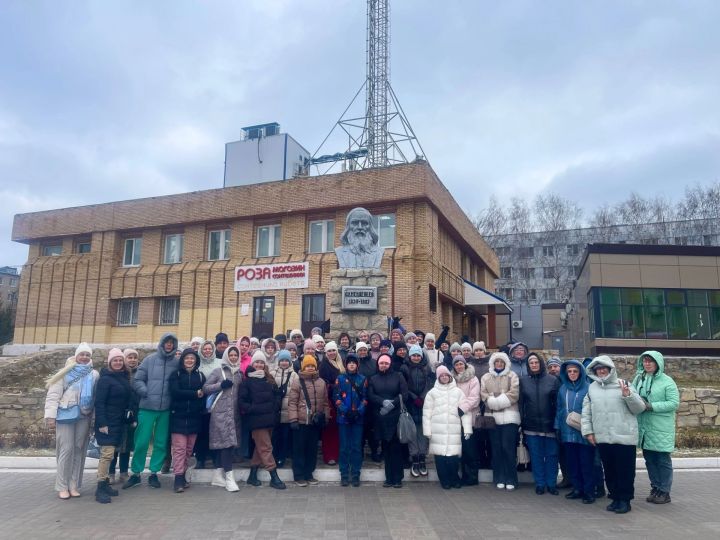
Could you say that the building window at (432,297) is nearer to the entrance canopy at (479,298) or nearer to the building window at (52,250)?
the entrance canopy at (479,298)

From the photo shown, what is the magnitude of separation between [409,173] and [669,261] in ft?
43.1

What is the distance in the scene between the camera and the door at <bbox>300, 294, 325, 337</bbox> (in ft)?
64.2

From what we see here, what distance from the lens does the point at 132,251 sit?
77.3ft

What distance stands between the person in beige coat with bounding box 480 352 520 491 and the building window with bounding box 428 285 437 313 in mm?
11792

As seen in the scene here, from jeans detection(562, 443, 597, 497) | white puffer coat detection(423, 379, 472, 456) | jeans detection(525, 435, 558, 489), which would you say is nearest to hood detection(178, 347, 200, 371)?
white puffer coat detection(423, 379, 472, 456)

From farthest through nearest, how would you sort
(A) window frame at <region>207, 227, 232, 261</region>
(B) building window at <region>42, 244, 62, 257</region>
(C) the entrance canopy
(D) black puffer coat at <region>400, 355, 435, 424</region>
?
(B) building window at <region>42, 244, 62, 257</region> < (C) the entrance canopy < (A) window frame at <region>207, 227, 232, 261</region> < (D) black puffer coat at <region>400, 355, 435, 424</region>

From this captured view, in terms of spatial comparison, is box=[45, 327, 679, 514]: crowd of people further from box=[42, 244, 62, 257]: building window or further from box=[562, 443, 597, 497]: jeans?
box=[42, 244, 62, 257]: building window

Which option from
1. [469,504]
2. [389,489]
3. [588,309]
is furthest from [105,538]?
[588,309]

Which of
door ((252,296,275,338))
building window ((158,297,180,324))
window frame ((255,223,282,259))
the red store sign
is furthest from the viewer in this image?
building window ((158,297,180,324))

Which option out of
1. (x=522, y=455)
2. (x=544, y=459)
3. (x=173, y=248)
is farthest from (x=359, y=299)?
(x=173, y=248)

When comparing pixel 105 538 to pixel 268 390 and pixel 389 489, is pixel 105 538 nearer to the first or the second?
pixel 268 390

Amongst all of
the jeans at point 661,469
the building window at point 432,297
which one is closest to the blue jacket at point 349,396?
the jeans at point 661,469

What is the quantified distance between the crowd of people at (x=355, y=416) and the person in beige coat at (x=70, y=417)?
0.05 ft

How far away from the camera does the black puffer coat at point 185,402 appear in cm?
651
